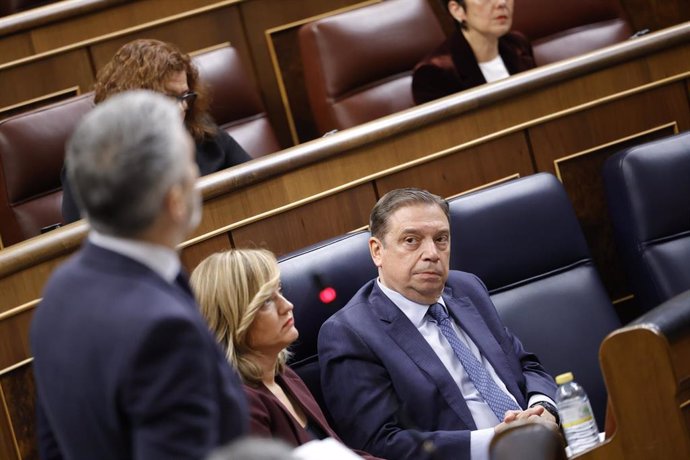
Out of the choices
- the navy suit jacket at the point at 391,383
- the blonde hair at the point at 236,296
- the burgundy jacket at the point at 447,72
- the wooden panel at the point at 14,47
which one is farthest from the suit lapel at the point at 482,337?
the wooden panel at the point at 14,47

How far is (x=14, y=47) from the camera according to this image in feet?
6.39

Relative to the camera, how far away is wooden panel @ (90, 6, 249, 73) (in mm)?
2004

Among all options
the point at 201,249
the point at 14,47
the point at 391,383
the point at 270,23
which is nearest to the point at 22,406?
the point at 201,249

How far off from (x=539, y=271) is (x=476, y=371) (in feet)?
0.74

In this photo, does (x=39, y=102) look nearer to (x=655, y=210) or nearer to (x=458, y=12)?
(x=458, y=12)

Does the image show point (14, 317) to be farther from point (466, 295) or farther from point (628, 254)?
point (628, 254)

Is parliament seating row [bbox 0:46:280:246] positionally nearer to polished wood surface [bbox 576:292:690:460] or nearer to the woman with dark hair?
the woman with dark hair

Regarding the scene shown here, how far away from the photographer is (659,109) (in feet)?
5.22

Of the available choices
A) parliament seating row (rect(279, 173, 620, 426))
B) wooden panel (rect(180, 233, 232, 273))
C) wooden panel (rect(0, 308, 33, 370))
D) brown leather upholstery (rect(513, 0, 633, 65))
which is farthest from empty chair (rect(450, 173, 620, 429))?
brown leather upholstery (rect(513, 0, 633, 65))

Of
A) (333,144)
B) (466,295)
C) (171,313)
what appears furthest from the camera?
(333,144)

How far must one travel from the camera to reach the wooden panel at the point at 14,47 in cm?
194

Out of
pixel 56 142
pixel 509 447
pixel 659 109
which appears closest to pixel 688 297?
pixel 509 447

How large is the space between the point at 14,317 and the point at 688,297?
0.72 metres

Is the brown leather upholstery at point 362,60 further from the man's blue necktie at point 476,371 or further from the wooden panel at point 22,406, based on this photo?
the wooden panel at point 22,406
